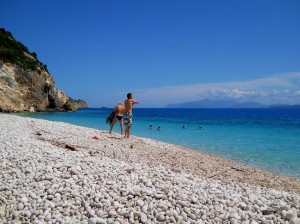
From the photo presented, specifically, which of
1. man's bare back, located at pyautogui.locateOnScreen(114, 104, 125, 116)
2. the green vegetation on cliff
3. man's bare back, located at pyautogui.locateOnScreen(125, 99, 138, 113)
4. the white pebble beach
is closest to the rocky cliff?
the green vegetation on cliff

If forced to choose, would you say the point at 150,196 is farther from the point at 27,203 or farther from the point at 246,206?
the point at 27,203

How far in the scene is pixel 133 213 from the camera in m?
5.56

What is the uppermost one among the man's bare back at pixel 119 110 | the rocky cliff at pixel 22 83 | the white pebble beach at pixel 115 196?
the rocky cliff at pixel 22 83

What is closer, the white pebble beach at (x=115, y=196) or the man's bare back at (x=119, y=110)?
the white pebble beach at (x=115, y=196)

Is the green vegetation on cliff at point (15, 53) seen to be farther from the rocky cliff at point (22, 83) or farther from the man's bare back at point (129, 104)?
the man's bare back at point (129, 104)


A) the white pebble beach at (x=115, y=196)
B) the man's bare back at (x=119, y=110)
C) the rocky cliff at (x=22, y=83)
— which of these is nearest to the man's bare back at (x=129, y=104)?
the man's bare back at (x=119, y=110)

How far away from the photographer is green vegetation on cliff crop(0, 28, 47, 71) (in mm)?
61963

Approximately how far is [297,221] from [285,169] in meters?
9.74

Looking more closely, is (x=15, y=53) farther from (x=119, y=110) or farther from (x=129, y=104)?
(x=129, y=104)

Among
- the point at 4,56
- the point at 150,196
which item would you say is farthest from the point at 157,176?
the point at 4,56

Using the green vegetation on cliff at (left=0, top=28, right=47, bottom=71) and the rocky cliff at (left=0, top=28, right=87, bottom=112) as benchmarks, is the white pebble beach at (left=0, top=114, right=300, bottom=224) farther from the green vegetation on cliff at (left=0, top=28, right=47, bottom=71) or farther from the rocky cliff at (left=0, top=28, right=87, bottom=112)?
the green vegetation on cliff at (left=0, top=28, right=47, bottom=71)

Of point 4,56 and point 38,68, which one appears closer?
point 4,56

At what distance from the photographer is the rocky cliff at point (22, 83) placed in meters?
55.3

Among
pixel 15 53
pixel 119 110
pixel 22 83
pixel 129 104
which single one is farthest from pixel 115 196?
pixel 15 53
